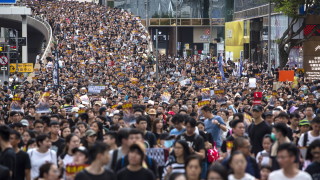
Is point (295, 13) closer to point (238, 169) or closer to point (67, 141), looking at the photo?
point (67, 141)

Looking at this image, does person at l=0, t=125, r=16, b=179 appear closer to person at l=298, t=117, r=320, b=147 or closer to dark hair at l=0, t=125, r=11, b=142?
dark hair at l=0, t=125, r=11, b=142

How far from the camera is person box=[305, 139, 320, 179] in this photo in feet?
31.3

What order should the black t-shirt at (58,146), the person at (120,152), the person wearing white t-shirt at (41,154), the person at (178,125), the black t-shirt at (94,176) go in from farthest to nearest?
the person at (178,125) < the black t-shirt at (58,146) < the person wearing white t-shirt at (41,154) < the person at (120,152) < the black t-shirt at (94,176)

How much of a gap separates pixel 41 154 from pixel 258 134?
3.44 metres

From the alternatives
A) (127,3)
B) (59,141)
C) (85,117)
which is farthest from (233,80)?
(127,3)

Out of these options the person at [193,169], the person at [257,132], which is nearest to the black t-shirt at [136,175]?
the person at [193,169]

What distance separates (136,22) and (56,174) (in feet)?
196

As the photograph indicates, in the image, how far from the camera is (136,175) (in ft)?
29.5

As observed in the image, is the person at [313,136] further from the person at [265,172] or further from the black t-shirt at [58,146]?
the black t-shirt at [58,146]

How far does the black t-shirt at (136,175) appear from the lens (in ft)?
29.5

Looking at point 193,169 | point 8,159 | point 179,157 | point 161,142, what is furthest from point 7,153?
point 161,142

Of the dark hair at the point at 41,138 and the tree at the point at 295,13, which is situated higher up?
the tree at the point at 295,13

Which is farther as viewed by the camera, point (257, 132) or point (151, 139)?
point (257, 132)

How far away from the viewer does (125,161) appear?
9891 mm
